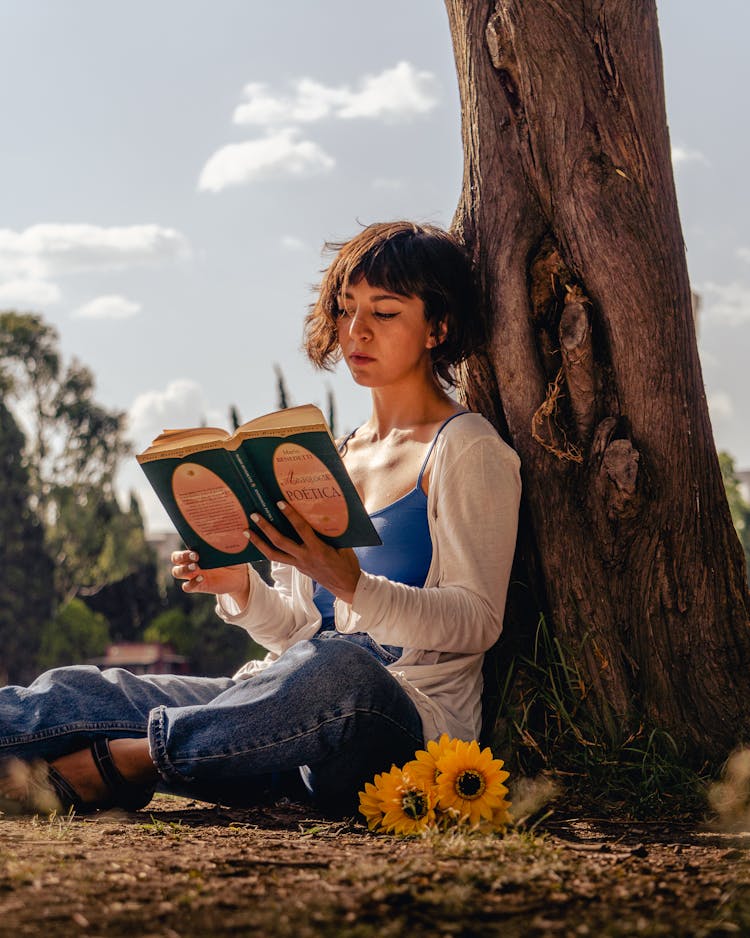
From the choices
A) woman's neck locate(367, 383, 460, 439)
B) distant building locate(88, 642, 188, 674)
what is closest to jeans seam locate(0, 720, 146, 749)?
woman's neck locate(367, 383, 460, 439)

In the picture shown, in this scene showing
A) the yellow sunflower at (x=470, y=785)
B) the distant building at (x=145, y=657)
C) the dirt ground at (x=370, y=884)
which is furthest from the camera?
the distant building at (x=145, y=657)

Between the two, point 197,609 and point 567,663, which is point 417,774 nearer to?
point 567,663

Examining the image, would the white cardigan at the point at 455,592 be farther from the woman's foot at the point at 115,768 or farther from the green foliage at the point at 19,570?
the green foliage at the point at 19,570

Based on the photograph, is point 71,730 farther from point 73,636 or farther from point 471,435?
point 73,636

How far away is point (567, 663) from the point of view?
9.11 feet

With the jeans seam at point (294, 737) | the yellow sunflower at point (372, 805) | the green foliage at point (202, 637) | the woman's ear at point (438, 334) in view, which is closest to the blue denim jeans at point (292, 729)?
the jeans seam at point (294, 737)

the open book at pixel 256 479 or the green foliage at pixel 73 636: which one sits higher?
the open book at pixel 256 479

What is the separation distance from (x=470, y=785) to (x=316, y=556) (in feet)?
1.95

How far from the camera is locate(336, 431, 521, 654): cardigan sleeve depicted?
2.42 meters

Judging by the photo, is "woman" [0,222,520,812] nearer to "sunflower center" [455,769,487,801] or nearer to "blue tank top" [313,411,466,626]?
"blue tank top" [313,411,466,626]

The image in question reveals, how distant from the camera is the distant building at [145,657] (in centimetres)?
1883

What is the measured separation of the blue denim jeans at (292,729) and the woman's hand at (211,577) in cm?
35

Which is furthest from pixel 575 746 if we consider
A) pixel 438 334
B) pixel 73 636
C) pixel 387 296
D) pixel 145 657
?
pixel 73 636

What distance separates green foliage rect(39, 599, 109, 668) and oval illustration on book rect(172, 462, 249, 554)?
683 inches
